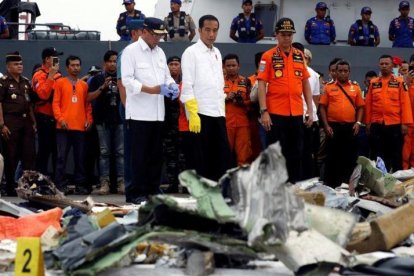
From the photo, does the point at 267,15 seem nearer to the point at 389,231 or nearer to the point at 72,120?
the point at 72,120

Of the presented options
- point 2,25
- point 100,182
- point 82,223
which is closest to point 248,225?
point 82,223

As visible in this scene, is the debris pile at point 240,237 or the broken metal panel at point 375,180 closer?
the debris pile at point 240,237

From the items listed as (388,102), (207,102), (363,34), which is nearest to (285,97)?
(207,102)

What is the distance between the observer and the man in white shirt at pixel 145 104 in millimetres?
9453

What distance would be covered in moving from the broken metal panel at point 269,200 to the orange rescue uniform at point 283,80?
222 inches

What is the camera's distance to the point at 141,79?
952 centimetres

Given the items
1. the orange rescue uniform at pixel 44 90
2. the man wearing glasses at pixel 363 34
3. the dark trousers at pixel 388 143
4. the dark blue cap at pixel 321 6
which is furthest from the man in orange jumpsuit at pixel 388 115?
the man wearing glasses at pixel 363 34

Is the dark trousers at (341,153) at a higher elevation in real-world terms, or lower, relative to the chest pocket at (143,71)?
lower

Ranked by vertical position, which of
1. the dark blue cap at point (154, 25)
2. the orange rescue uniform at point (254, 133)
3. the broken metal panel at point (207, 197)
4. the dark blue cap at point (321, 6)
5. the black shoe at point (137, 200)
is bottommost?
the black shoe at point (137, 200)

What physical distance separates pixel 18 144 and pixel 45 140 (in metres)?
0.40

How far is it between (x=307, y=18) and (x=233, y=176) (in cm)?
1465

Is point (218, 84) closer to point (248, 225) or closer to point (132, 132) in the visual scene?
point (132, 132)

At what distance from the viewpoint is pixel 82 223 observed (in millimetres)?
5602

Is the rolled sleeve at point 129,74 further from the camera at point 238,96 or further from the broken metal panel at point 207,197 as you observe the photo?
the broken metal panel at point 207,197
